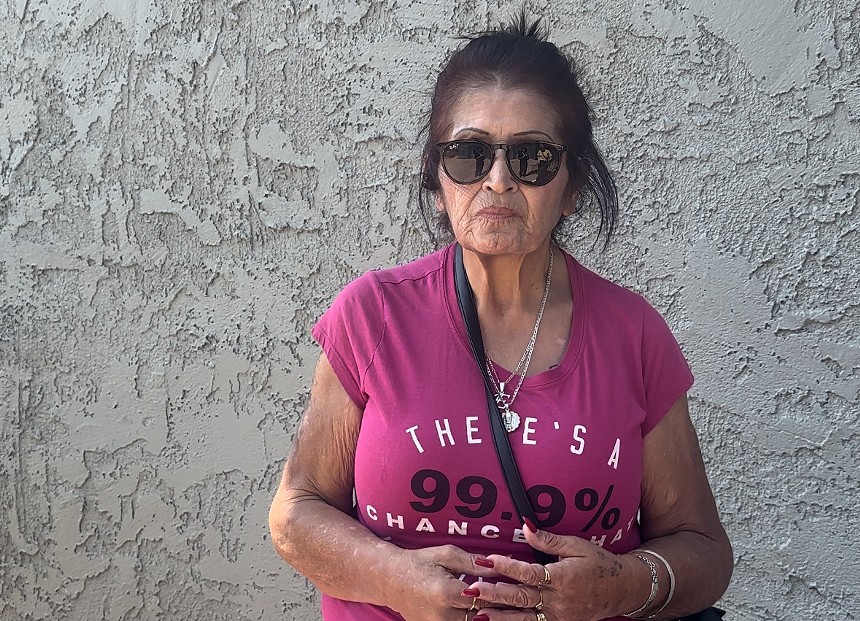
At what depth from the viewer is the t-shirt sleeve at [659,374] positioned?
2.25m

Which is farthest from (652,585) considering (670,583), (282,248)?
(282,248)

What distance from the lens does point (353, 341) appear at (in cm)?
219

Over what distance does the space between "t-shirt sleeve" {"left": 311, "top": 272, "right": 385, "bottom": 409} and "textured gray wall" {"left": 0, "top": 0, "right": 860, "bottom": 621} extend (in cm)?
106

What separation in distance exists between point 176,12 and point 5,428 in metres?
1.63

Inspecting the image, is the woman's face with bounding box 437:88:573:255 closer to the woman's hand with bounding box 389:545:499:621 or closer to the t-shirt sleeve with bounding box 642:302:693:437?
the t-shirt sleeve with bounding box 642:302:693:437

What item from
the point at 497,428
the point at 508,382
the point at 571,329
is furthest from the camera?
the point at 571,329

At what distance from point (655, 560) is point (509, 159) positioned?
1.01 meters

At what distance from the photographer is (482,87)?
224cm

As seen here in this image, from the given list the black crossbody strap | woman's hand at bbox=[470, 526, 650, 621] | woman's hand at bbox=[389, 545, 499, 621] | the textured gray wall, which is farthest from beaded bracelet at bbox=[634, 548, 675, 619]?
the textured gray wall

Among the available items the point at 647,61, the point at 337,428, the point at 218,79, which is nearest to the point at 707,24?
the point at 647,61

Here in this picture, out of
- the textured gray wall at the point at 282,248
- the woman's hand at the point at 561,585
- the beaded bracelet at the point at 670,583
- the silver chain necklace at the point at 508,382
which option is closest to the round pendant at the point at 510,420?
the silver chain necklace at the point at 508,382

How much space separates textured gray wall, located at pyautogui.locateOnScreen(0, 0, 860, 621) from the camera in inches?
120

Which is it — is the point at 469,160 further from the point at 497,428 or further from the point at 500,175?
the point at 497,428

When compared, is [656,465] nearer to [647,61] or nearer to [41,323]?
[647,61]
